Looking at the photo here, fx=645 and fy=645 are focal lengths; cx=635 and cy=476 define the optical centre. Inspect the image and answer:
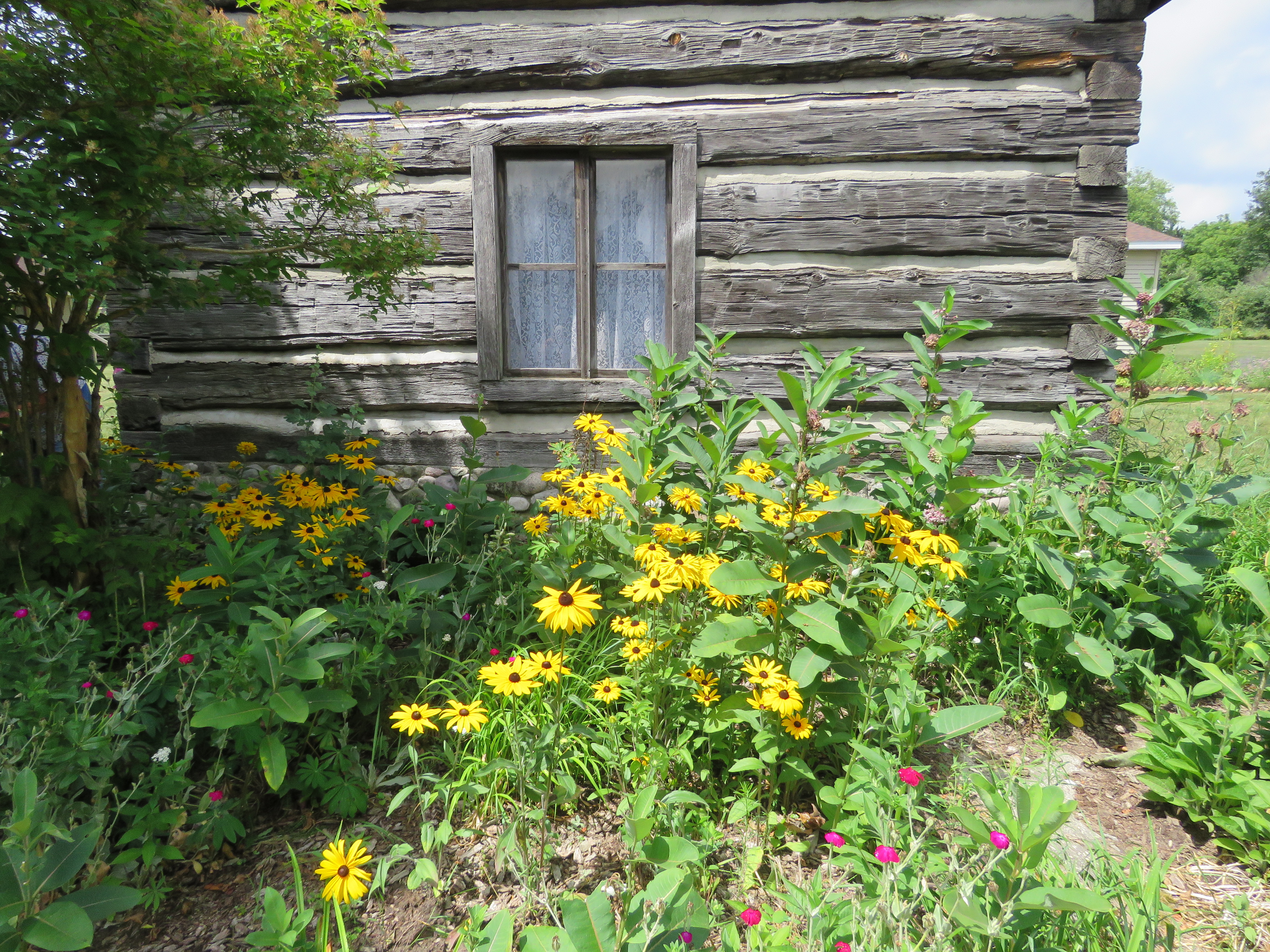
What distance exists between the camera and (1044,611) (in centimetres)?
221

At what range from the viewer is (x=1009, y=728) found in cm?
240

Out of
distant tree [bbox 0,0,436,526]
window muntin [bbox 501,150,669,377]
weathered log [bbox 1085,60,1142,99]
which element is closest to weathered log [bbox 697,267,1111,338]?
window muntin [bbox 501,150,669,377]

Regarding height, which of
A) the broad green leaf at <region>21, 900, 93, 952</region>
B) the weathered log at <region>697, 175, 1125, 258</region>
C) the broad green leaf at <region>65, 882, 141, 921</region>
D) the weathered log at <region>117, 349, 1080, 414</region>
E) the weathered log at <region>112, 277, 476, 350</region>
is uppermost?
the weathered log at <region>697, 175, 1125, 258</region>

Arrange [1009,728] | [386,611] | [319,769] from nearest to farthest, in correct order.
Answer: [319,769]
[386,611]
[1009,728]

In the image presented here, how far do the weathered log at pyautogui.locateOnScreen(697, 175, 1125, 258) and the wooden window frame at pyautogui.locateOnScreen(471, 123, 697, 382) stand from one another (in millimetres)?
131

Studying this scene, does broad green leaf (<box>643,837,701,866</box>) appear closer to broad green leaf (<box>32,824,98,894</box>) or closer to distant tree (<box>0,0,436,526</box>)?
broad green leaf (<box>32,824,98,894</box>)

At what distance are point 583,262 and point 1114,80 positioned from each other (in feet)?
9.61

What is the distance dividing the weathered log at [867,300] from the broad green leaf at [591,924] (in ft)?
9.61

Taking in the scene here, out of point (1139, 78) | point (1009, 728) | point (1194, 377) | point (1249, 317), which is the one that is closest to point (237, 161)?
point (1009, 728)

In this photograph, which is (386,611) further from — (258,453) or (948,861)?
(258,453)

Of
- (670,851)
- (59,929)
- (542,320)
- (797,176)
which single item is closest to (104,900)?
(59,929)

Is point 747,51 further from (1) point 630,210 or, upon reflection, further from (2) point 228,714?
(2) point 228,714

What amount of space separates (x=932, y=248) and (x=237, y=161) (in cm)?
331

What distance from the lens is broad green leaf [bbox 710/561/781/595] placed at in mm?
1669
